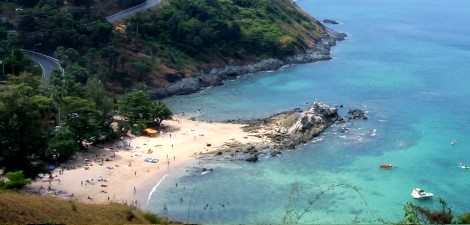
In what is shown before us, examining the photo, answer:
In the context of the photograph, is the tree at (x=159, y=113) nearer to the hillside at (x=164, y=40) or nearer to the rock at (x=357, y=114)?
the hillside at (x=164, y=40)

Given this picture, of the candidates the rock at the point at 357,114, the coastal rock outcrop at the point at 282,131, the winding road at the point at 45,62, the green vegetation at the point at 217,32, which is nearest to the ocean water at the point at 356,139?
the rock at the point at 357,114

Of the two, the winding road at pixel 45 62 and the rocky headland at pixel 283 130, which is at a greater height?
the winding road at pixel 45 62

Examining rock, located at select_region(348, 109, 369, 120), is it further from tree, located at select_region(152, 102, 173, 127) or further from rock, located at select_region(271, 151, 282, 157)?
tree, located at select_region(152, 102, 173, 127)

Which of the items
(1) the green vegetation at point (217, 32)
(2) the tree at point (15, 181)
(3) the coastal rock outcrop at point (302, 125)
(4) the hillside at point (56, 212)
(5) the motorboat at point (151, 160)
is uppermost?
(1) the green vegetation at point (217, 32)

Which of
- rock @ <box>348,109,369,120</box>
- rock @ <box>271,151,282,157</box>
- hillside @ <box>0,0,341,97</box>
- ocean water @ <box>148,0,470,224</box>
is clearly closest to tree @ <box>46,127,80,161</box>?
ocean water @ <box>148,0,470,224</box>

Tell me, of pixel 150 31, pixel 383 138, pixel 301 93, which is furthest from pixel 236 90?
pixel 383 138

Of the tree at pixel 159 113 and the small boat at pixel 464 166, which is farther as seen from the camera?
the tree at pixel 159 113

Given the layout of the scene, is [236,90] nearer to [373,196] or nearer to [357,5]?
[373,196]

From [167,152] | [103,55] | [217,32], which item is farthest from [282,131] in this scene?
[217,32]
